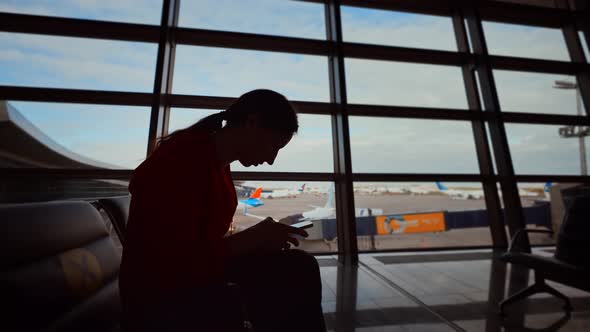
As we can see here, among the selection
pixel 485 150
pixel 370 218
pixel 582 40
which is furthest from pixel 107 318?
pixel 582 40

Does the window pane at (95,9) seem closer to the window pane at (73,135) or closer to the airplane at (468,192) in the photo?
the window pane at (73,135)

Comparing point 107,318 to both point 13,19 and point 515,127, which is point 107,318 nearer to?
point 13,19

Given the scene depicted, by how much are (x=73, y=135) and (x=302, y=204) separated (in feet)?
8.49

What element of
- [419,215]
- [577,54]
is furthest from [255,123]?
[577,54]

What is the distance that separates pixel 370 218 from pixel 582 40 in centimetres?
388

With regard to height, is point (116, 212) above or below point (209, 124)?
below

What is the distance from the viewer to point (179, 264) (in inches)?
24.9

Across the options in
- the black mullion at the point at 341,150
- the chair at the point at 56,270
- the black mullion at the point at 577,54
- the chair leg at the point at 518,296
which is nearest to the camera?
the chair at the point at 56,270

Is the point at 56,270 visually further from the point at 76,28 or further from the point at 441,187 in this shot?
the point at 441,187

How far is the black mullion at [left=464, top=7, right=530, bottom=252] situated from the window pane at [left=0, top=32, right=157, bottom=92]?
3904 millimetres

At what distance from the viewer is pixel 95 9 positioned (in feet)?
9.84

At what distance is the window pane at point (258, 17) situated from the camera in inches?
128

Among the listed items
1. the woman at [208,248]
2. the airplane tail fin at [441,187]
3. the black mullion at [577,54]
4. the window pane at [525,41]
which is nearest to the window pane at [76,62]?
the woman at [208,248]

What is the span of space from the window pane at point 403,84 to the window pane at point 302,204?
119 cm
